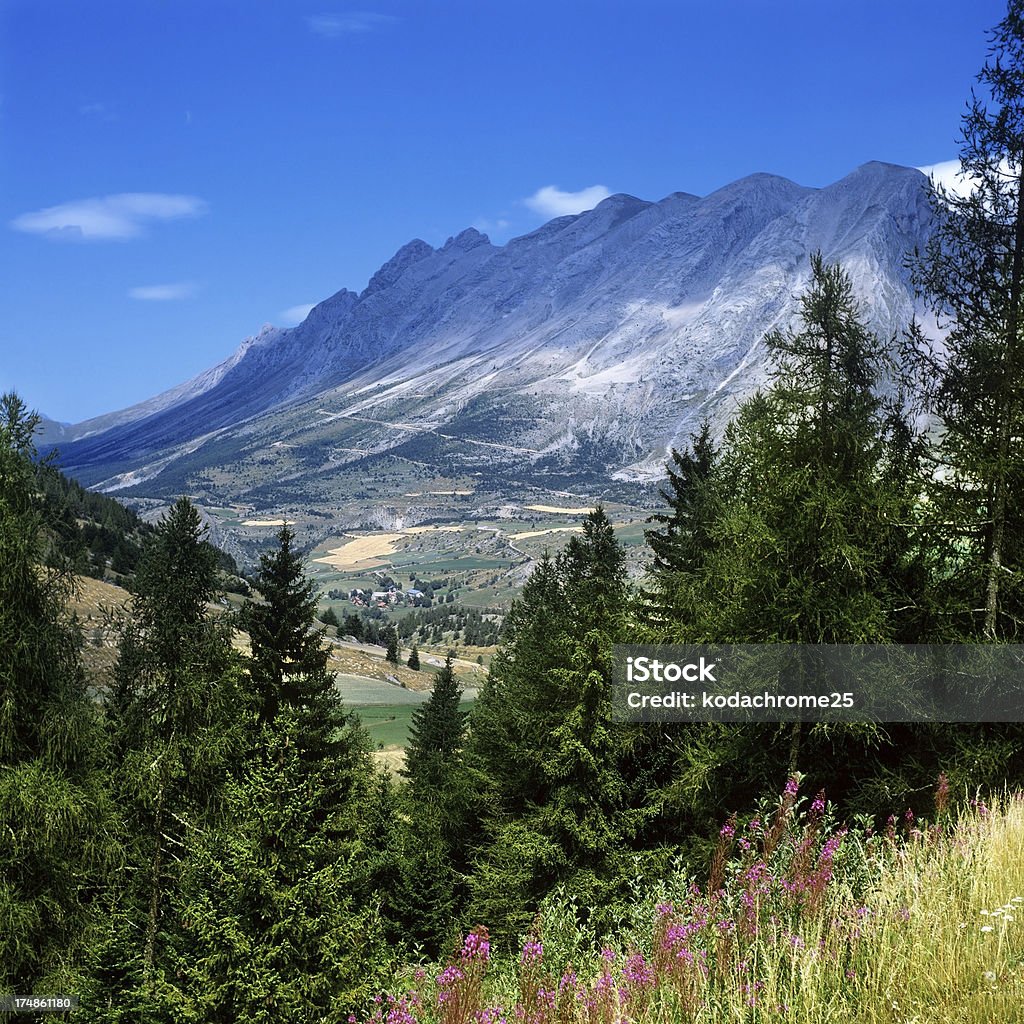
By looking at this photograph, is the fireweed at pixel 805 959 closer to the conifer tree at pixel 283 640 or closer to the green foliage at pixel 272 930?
the green foliage at pixel 272 930

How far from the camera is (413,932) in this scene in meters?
30.4

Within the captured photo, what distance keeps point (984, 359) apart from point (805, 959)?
11.8m

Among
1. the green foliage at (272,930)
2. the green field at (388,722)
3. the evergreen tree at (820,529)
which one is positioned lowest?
the green field at (388,722)

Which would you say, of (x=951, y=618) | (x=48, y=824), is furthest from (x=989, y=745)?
(x=48, y=824)

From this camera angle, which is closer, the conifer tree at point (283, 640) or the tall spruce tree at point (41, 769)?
the tall spruce tree at point (41, 769)

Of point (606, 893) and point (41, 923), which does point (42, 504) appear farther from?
point (606, 893)

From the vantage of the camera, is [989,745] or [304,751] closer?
[989,745]

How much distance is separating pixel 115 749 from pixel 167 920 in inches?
259
